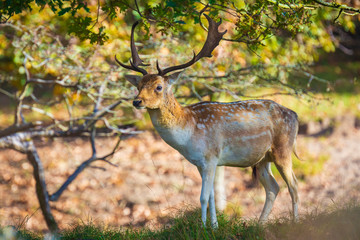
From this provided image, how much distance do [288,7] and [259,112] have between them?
1.21 metres

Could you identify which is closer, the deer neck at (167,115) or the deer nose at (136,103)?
the deer nose at (136,103)

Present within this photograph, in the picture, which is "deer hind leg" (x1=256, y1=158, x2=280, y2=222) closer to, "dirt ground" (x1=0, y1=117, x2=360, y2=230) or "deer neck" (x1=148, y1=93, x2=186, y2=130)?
"deer neck" (x1=148, y1=93, x2=186, y2=130)

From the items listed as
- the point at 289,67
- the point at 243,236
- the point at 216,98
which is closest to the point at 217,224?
the point at 243,236

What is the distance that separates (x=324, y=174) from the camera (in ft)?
33.3

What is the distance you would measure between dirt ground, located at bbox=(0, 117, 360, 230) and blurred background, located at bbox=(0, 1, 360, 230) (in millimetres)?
25

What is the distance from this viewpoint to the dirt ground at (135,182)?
915 centimetres

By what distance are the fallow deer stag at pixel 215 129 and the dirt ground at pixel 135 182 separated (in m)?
3.78

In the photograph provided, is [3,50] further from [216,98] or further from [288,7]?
[288,7]

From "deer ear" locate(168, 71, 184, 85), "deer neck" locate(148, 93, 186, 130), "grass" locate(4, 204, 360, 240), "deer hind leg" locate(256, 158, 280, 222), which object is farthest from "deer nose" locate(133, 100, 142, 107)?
"deer hind leg" locate(256, 158, 280, 222)

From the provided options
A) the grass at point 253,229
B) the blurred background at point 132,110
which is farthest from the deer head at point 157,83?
Answer: the grass at point 253,229

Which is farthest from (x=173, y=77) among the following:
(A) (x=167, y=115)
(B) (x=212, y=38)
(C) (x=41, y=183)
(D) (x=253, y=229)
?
(C) (x=41, y=183)

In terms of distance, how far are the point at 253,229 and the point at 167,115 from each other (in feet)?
4.07

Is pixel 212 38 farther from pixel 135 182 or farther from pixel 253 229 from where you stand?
pixel 135 182

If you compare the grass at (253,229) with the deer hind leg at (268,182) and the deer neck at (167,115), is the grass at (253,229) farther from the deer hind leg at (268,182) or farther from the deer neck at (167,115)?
the deer neck at (167,115)
